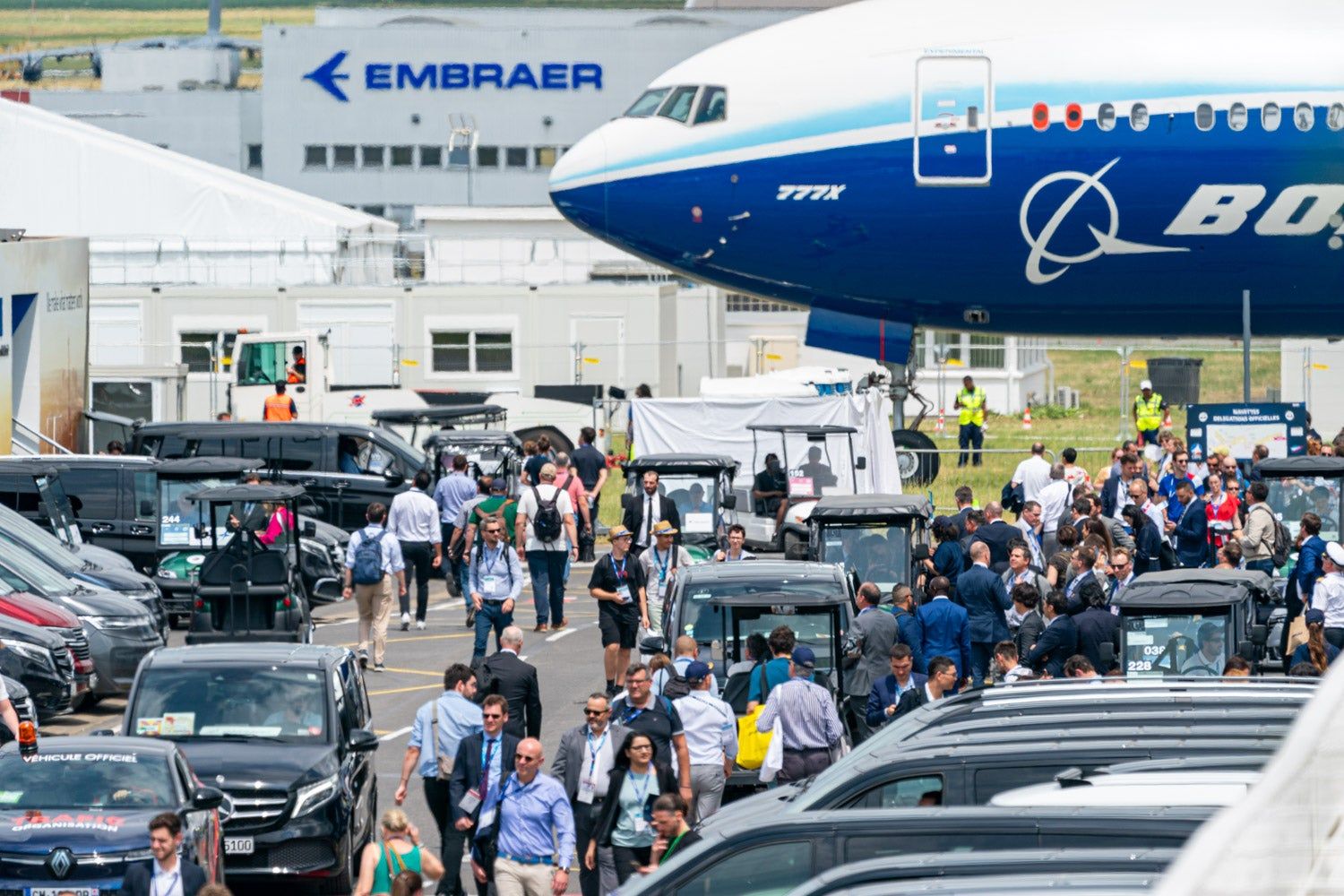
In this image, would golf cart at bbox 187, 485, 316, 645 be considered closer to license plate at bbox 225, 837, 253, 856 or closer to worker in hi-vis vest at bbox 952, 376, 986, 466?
license plate at bbox 225, 837, 253, 856

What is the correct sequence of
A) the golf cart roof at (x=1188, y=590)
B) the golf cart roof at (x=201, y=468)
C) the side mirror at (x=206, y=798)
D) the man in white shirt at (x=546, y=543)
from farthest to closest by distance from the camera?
1. the golf cart roof at (x=201, y=468)
2. the man in white shirt at (x=546, y=543)
3. the golf cart roof at (x=1188, y=590)
4. the side mirror at (x=206, y=798)

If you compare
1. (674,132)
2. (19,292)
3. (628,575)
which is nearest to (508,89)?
(19,292)

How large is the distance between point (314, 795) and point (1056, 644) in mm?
5671

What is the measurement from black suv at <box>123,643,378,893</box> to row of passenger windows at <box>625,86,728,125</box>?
13139 mm

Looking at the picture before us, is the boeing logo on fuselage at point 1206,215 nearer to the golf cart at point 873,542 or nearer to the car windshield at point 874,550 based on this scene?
the golf cart at point 873,542

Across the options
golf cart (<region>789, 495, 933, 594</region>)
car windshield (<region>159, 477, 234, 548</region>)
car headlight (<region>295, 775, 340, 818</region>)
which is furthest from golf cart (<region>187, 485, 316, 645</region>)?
car headlight (<region>295, 775, 340, 818</region>)

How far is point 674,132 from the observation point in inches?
1070

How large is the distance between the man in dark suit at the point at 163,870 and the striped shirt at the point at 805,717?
4188mm

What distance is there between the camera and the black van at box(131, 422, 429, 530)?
2812 centimetres

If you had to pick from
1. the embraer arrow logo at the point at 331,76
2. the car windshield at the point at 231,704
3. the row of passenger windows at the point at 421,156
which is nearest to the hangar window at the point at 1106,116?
the car windshield at the point at 231,704

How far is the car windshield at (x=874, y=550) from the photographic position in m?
20.6

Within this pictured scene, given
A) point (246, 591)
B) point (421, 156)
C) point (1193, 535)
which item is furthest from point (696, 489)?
point (421, 156)

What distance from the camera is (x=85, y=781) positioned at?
12672mm

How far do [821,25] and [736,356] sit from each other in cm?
3116
